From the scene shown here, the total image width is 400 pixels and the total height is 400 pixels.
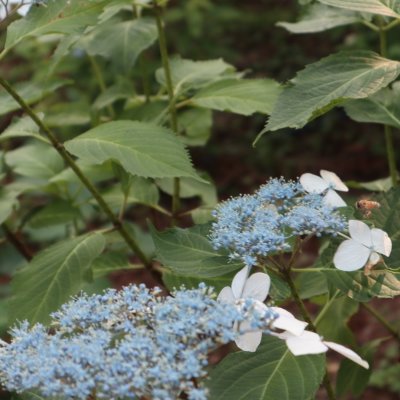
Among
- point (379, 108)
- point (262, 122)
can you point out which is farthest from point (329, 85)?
point (262, 122)

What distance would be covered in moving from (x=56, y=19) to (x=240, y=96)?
0.48 metres

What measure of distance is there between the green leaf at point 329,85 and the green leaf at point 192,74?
0.51 metres

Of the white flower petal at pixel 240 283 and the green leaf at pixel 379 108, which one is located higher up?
the white flower petal at pixel 240 283

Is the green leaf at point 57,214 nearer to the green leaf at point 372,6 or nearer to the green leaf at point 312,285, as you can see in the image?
the green leaf at point 312,285

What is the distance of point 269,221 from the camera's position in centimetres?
121

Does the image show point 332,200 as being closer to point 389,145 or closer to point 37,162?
point 389,145

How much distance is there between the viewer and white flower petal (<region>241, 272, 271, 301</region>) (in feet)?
3.93

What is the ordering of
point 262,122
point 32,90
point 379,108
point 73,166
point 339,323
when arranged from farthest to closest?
1. point 262,122
2. point 32,90
3. point 339,323
4. point 379,108
5. point 73,166

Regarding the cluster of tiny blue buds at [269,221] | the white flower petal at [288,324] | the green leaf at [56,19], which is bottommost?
the white flower petal at [288,324]

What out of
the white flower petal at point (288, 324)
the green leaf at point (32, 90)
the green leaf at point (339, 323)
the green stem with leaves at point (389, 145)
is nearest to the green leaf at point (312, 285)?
the green leaf at point (339, 323)

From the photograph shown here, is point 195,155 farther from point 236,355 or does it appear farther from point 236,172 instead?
point 236,355

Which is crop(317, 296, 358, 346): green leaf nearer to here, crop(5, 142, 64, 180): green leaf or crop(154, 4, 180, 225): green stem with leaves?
crop(154, 4, 180, 225): green stem with leaves

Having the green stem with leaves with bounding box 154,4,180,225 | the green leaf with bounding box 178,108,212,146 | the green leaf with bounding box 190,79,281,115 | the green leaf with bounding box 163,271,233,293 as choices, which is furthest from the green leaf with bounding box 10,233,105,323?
the green leaf with bounding box 178,108,212,146

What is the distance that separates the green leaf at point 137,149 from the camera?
4.93ft
